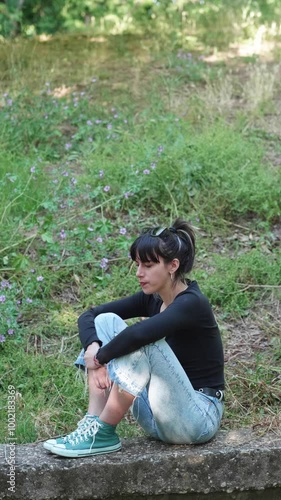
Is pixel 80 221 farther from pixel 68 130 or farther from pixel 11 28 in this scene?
pixel 11 28

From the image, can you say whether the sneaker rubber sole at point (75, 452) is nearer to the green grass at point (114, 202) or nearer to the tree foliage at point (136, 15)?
the green grass at point (114, 202)

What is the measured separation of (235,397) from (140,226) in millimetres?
1992

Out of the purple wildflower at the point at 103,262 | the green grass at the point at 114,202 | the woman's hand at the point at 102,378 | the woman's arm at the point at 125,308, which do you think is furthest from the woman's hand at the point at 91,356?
the purple wildflower at the point at 103,262

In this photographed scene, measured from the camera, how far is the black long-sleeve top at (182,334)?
3.71 meters

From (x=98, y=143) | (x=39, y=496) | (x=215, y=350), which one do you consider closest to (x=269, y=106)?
(x=98, y=143)

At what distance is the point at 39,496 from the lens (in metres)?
3.88

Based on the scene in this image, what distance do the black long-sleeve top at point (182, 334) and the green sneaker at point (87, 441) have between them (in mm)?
310

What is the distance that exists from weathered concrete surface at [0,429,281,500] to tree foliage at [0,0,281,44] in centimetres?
667

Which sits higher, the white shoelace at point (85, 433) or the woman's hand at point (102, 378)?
the woman's hand at point (102, 378)

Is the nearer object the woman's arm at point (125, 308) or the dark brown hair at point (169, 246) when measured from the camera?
the dark brown hair at point (169, 246)

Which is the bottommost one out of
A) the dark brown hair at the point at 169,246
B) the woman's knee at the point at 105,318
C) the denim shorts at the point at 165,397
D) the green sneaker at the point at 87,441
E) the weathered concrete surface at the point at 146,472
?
the weathered concrete surface at the point at 146,472

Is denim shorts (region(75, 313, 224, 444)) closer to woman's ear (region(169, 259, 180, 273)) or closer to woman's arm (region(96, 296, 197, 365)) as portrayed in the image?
woman's arm (region(96, 296, 197, 365))

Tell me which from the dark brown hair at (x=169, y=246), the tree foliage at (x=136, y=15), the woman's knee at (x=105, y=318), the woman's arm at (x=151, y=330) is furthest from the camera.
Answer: the tree foliage at (x=136, y=15)

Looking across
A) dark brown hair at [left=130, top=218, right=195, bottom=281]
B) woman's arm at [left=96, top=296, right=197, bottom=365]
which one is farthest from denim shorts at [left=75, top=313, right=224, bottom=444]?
dark brown hair at [left=130, top=218, right=195, bottom=281]
